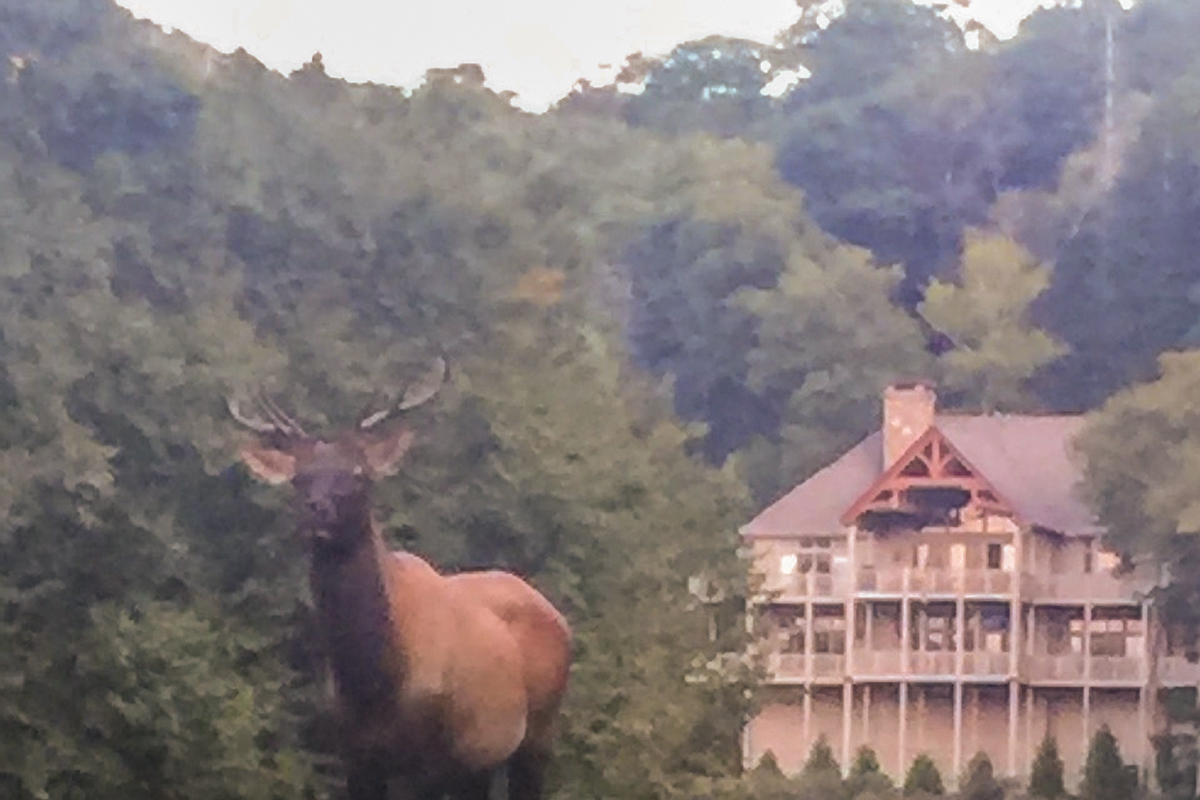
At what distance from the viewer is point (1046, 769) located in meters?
11.4

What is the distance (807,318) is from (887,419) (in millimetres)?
733

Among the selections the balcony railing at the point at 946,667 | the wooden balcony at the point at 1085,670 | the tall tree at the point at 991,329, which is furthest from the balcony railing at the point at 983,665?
the tall tree at the point at 991,329

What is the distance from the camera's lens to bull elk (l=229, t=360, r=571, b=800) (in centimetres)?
500

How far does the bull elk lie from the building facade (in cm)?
561

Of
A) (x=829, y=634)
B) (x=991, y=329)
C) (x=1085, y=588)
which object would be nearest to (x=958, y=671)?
(x=829, y=634)

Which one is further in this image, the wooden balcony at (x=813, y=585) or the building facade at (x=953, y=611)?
the wooden balcony at (x=813, y=585)

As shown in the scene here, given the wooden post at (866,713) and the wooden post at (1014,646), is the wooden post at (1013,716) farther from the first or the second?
the wooden post at (866,713)

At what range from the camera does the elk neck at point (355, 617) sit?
5000mm

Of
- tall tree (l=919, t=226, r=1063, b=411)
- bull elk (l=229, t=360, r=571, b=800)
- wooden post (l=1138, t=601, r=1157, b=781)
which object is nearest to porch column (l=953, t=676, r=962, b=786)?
wooden post (l=1138, t=601, r=1157, b=781)

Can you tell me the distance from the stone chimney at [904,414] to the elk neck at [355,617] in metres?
6.96

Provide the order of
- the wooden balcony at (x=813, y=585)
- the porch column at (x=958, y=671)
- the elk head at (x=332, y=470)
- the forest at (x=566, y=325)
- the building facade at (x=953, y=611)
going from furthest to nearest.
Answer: the wooden balcony at (x=813, y=585)
the building facade at (x=953, y=611)
the porch column at (x=958, y=671)
the forest at (x=566, y=325)
the elk head at (x=332, y=470)

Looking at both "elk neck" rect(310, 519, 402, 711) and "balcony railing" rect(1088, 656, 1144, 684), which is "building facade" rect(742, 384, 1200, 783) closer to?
"balcony railing" rect(1088, 656, 1144, 684)

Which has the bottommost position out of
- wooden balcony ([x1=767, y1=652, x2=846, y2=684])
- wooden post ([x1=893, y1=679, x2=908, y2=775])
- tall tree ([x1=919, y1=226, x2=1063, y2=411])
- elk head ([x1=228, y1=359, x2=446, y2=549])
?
wooden post ([x1=893, y1=679, x2=908, y2=775])

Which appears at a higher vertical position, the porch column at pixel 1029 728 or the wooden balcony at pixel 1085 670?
the wooden balcony at pixel 1085 670
